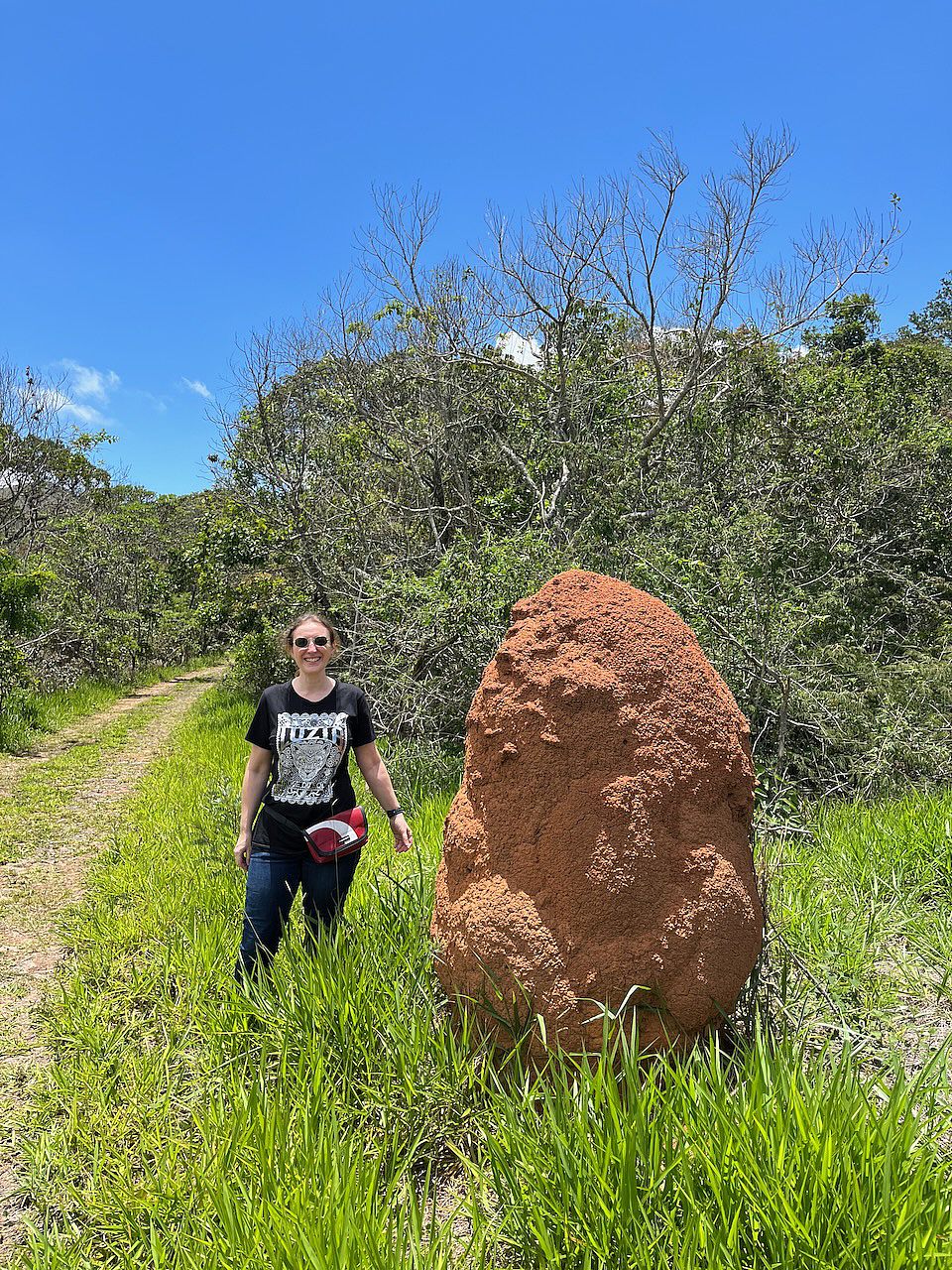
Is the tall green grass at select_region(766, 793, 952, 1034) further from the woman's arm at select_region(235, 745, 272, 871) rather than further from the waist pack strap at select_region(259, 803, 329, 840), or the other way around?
the woman's arm at select_region(235, 745, 272, 871)

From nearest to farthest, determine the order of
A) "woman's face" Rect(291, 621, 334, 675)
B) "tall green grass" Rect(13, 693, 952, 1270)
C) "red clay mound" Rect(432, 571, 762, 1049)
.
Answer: "tall green grass" Rect(13, 693, 952, 1270)
"red clay mound" Rect(432, 571, 762, 1049)
"woman's face" Rect(291, 621, 334, 675)

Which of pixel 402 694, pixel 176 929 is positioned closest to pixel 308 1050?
pixel 176 929

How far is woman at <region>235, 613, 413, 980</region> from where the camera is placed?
10.2 feet

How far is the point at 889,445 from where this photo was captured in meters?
9.39

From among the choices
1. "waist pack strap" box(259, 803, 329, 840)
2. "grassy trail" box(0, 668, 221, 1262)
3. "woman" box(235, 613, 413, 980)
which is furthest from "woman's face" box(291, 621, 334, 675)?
"grassy trail" box(0, 668, 221, 1262)

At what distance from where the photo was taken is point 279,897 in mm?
3127

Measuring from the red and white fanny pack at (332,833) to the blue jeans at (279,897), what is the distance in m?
0.07

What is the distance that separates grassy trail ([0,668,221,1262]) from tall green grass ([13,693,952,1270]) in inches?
5.6

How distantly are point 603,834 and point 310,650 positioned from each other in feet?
4.48

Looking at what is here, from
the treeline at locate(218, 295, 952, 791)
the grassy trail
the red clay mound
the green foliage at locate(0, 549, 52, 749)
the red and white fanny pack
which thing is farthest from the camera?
the green foliage at locate(0, 549, 52, 749)

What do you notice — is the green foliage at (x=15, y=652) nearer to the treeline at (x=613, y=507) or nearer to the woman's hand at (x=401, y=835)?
the treeline at (x=613, y=507)

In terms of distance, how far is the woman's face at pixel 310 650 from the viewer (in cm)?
316

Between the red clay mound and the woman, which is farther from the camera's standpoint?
the woman

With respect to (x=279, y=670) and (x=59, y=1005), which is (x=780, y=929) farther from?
(x=279, y=670)
